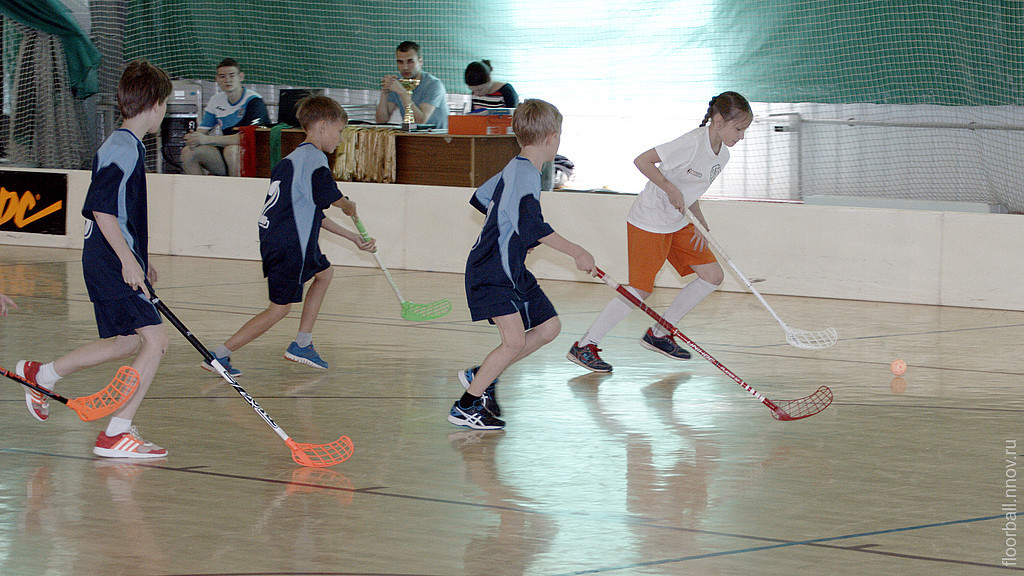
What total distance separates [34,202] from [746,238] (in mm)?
7740

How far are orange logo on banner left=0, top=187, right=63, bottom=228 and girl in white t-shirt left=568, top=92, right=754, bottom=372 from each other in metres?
8.69

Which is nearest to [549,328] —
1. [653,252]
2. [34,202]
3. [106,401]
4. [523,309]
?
[523,309]

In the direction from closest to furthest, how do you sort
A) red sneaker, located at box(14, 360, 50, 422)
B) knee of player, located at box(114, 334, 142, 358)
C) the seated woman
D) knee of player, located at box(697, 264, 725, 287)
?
knee of player, located at box(114, 334, 142, 358) < red sneaker, located at box(14, 360, 50, 422) < knee of player, located at box(697, 264, 725, 287) < the seated woman

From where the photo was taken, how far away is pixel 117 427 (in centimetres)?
507

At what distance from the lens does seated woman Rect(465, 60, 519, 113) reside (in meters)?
13.6

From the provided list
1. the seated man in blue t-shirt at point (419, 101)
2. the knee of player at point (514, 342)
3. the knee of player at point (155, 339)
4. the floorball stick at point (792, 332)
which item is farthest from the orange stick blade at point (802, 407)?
the seated man in blue t-shirt at point (419, 101)

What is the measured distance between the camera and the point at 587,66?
1544 cm

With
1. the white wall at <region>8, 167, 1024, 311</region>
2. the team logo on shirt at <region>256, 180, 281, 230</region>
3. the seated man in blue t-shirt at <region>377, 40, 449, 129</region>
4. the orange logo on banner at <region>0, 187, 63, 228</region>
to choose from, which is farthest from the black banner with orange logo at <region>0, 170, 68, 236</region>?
the team logo on shirt at <region>256, 180, 281, 230</region>

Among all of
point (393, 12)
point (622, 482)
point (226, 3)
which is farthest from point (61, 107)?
point (622, 482)

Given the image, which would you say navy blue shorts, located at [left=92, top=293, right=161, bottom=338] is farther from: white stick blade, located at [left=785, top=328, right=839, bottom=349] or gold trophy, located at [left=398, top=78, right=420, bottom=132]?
gold trophy, located at [left=398, top=78, right=420, bottom=132]

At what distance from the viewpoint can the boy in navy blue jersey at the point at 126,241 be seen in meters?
4.95

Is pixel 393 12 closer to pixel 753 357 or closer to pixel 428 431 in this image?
pixel 753 357

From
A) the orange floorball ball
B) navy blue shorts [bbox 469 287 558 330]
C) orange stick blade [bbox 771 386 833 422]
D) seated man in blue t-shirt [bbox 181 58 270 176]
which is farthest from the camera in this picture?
seated man in blue t-shirt [bbox 181 58 270 176]

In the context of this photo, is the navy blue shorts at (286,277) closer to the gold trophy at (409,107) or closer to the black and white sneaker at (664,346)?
the black and white sneaker at (664,346)
